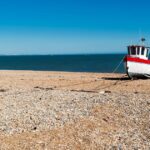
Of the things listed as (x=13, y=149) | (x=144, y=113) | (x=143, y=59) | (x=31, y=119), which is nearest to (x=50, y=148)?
(x=13, y=149)

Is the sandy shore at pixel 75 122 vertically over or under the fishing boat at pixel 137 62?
under

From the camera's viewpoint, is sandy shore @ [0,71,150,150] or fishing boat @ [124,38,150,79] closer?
sandy shore @ [0,71,150,150]

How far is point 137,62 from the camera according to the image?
1555 inches

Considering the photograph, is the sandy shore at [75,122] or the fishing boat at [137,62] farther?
the fishing boat at [137,62]

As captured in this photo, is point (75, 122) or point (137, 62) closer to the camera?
point (75, 122)

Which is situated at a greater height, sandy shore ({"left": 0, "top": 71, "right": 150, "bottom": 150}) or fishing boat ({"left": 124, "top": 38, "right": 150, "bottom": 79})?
fishing boat ({"left": 124, "top": 38, "right": 150, "bottom": 79})

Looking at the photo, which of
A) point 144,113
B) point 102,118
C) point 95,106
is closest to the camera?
point 102,118

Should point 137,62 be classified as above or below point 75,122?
above

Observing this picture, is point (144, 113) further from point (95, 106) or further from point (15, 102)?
point (15, 102)

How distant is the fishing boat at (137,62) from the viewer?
39.3m

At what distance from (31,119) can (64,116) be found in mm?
1517

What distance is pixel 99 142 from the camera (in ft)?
45.5

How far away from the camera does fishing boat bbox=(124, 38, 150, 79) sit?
129 ft

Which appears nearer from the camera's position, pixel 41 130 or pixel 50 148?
pixel 50 148
